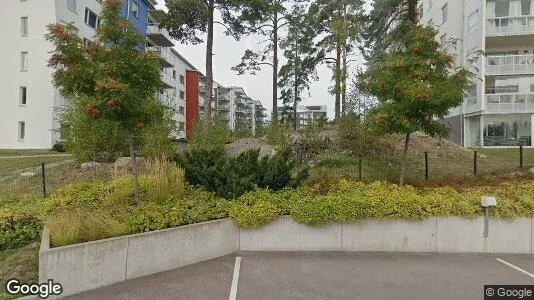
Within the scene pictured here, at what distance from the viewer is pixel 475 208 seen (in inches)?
266

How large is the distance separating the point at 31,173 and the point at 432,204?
11413 mm

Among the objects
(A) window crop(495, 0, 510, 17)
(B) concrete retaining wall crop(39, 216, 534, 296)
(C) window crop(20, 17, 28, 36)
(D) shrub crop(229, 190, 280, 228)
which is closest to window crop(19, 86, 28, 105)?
(C) window crop(20, 17, 28, 36)

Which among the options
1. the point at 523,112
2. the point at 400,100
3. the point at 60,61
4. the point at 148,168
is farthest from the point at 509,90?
the point at 60,61

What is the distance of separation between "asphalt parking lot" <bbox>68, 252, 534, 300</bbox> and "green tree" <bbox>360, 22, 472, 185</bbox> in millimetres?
2956

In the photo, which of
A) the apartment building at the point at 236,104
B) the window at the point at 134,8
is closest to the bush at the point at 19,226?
the window at the point at 134,8

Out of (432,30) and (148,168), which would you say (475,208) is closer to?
(432,30)

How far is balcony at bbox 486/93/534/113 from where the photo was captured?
83.4 feet

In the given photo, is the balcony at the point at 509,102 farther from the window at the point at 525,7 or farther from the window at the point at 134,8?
the window at the point at 134,8

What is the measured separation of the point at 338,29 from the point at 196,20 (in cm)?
761

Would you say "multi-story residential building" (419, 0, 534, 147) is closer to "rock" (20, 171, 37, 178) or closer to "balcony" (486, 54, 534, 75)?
"balcony" (486, 54, 534, 75)

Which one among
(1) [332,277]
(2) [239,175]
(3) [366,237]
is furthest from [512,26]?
(1) [332,277]

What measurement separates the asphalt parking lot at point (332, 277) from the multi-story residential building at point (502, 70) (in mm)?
22722

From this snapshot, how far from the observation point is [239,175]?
7.68 metres

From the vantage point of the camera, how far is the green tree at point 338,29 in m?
18.9
